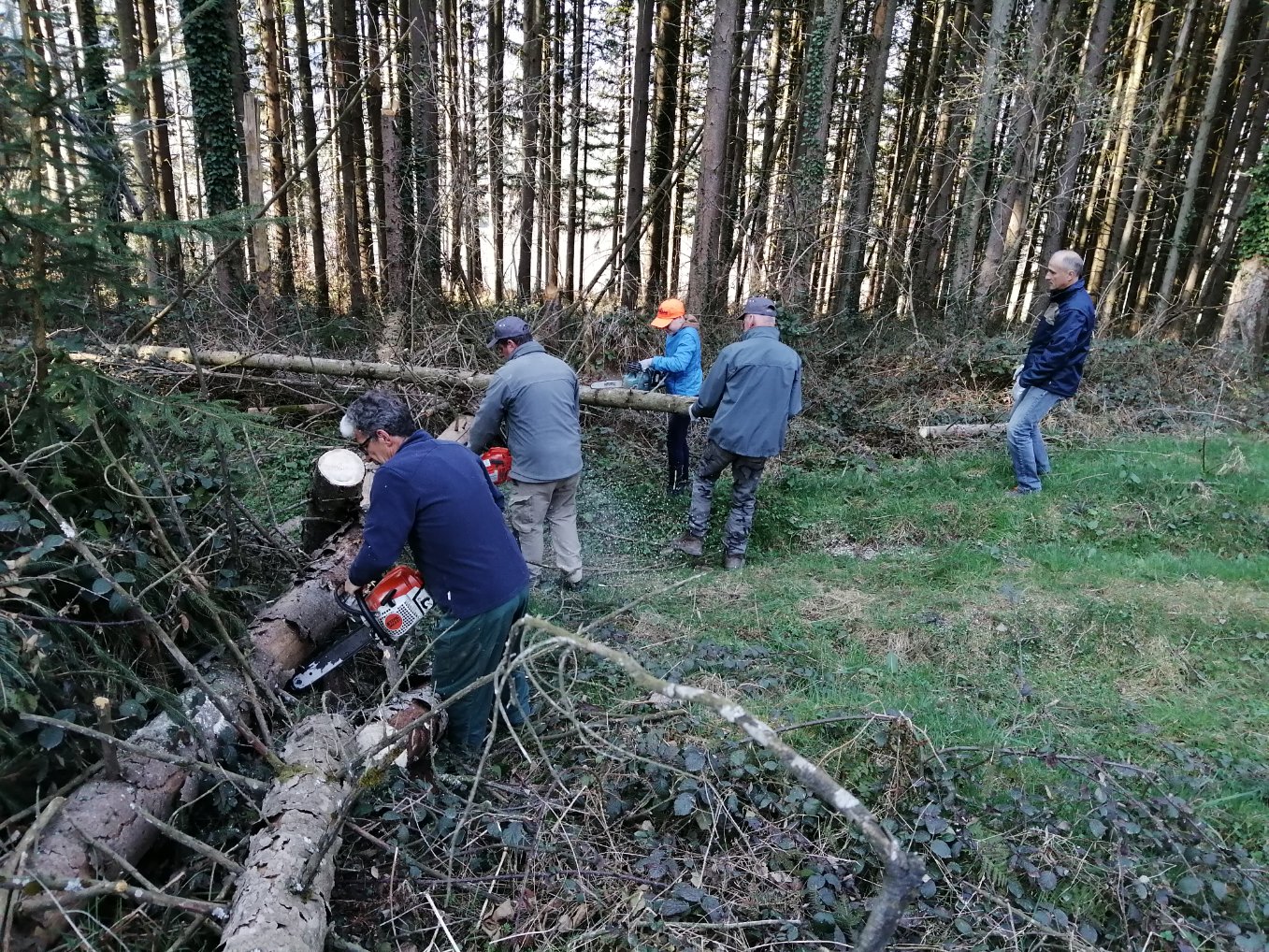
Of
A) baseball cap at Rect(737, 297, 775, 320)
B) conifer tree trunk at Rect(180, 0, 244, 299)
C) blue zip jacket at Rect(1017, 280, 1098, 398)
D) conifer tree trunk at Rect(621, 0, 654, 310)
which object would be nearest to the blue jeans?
blue zip jacket at Rect(1017, 280, 1098, 398)

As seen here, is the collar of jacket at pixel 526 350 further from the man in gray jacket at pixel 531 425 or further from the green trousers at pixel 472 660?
the green trousers at pixel 472 660

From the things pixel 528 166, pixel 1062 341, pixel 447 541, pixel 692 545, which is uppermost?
pixel 528 166

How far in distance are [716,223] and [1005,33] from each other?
Result: 592cm

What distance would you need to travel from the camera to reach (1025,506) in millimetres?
6527

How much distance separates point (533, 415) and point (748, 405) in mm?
1829

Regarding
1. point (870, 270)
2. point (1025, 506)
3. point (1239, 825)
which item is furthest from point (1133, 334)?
point (1239, 825)

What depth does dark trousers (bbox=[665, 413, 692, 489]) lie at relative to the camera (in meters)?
7.41

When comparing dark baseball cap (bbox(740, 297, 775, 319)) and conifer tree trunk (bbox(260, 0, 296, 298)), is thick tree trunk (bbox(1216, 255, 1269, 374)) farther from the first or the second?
conifer tree trunk (bbox(260, 0, 296, 298))

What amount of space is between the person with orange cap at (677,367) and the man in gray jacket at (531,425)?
219 centimetres

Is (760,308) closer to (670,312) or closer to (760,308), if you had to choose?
(760,308)

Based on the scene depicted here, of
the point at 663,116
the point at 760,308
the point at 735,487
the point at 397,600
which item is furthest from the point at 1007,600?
the point at 663,116

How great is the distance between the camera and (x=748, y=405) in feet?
18.7

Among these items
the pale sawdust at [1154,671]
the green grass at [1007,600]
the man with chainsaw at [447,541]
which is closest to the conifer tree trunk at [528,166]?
the green grass at [1007,600]

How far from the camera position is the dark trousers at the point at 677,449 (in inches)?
292
